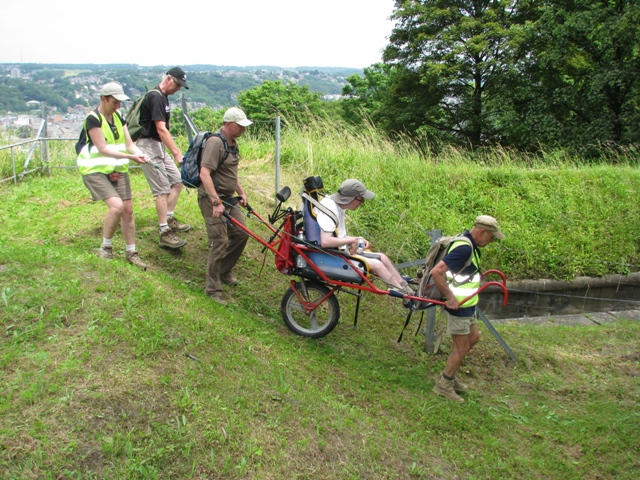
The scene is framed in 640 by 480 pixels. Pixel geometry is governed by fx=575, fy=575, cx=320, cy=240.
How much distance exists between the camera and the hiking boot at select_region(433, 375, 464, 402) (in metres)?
5.43

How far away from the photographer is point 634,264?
10.5 meters

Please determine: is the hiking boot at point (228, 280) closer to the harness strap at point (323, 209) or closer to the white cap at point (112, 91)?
the harness strap at point (323, 209)

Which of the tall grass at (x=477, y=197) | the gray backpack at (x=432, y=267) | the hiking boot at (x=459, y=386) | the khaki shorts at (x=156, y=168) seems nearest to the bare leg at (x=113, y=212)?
the khaki shorts at (x=156, y=168)

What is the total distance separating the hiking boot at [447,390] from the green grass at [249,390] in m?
0.13

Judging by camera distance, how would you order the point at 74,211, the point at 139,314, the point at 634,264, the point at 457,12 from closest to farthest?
1. the point at 139,314
2. the point at 74,211
3. the point at 634,264
4. the point at 457,12

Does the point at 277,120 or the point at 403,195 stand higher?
the point at 277,120

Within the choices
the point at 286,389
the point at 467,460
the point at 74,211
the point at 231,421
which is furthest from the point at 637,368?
the point at 74,211

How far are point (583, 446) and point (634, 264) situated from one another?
666 cm

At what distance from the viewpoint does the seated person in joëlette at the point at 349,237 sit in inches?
222

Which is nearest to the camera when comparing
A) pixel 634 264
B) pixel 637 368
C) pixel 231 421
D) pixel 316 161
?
pixel 231 421

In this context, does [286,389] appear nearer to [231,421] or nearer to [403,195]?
[231,421]

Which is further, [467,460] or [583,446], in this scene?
[583,446]

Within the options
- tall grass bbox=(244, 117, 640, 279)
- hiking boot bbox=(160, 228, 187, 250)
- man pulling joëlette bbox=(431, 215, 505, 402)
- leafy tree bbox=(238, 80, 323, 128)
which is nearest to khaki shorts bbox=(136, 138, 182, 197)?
hiking boot bbox=(160, 228, 187, 250)

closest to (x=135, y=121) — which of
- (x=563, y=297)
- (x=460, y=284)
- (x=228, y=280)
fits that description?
(x=228, y=280)
